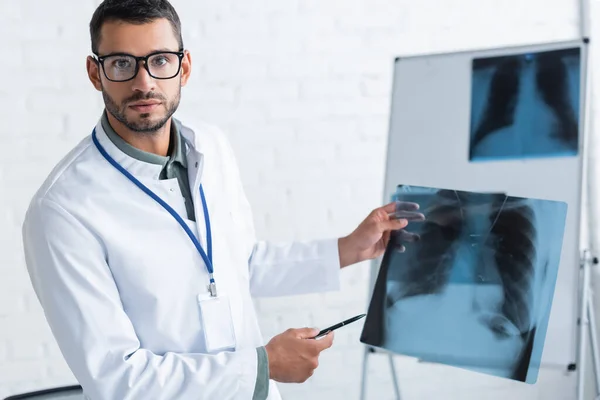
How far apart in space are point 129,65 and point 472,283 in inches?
37.3

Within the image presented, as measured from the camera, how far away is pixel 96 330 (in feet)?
4.77

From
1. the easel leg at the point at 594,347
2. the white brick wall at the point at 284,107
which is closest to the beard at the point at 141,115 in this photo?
the white brick wall at the point at 284,107

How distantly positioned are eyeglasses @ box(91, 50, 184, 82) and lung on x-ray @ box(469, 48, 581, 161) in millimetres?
846

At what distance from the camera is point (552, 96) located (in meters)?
1.91

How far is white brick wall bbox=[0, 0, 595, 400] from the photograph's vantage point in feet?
8.11

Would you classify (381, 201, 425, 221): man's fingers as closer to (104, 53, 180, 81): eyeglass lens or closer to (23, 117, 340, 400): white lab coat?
(23, 117, 340, 400): white lab coat

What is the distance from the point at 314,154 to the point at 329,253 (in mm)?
801

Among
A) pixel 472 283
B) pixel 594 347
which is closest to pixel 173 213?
pixel 472 283

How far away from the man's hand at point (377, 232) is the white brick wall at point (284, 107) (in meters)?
0.75

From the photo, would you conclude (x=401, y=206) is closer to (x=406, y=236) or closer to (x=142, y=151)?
(x=406, y=236)

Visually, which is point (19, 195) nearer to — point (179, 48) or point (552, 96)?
point (179, 48)

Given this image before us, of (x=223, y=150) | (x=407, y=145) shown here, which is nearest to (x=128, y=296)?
(x=223, y=150)

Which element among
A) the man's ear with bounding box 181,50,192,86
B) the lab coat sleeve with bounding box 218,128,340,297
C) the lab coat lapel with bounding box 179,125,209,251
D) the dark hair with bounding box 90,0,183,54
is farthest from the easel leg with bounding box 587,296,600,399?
the dark hair with bounding box 90,0,183,54

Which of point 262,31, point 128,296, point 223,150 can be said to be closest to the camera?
point 128,296
